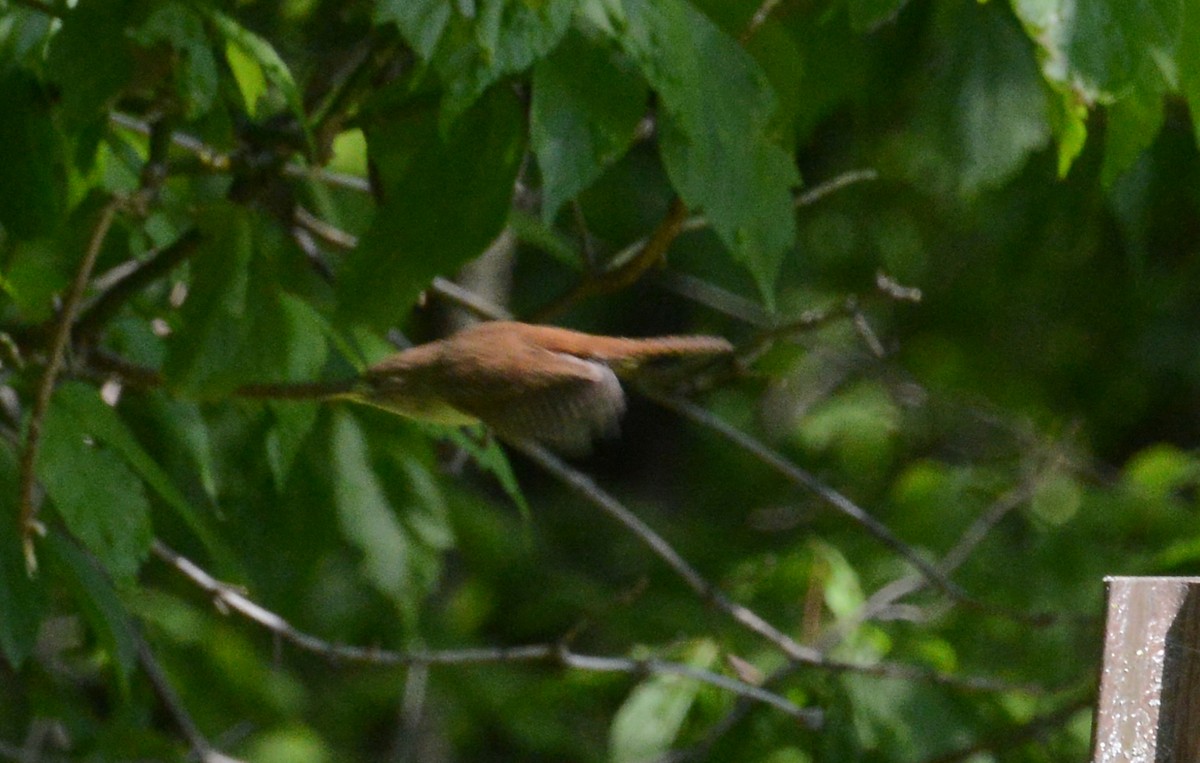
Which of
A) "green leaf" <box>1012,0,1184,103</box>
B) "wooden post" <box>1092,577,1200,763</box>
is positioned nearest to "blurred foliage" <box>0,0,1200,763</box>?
"green leaf" <box>1012,0,1184,103</box>

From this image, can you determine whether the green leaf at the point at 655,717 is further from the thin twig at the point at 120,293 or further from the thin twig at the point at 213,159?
the thin twig at the point at 120,293

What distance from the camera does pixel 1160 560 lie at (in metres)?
2.66

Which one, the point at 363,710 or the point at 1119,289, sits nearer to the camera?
the point at 1119,289

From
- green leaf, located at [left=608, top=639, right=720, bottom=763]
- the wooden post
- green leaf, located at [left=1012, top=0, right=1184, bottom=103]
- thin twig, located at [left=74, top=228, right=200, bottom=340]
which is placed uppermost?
green leaf, located at [left=1012, top=0, right=1184, bottom=103]

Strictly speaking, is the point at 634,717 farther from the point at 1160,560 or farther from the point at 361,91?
the point at 361,91

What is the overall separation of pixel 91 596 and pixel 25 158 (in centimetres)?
52

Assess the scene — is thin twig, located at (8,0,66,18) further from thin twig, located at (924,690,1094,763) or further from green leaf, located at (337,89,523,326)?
thin twig, located at (924,690,1094,763)

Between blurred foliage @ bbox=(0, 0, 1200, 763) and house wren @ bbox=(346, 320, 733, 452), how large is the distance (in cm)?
15

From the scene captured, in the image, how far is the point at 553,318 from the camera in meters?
2.33

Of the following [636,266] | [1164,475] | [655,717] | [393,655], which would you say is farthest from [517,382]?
[1164,475]

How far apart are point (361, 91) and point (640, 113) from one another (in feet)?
1.86

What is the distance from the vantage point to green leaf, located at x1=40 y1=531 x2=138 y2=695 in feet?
6.41

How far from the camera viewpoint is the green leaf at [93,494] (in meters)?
1.75

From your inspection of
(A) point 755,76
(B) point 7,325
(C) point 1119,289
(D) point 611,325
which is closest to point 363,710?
(D) point 611,325
